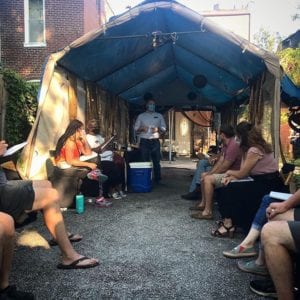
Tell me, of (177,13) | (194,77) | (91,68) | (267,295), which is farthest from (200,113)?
(267,295)

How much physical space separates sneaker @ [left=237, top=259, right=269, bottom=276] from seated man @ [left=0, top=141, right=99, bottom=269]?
4.07ft

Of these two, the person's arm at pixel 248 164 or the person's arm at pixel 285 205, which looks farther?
the person's arm at pixel 248 164

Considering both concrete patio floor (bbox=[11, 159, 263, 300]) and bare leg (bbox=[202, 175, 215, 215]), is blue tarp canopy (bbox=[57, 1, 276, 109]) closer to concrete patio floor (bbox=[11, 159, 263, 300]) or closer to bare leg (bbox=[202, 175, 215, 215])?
bare leg (bbox=[202, 175, 215, 215])

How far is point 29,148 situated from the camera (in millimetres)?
5004

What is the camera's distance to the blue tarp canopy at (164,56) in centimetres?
507

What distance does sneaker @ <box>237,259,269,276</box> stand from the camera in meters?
2.96

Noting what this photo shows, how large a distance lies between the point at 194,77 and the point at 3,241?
771 centimetres

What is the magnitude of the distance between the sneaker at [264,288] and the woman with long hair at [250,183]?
1297 millimetres

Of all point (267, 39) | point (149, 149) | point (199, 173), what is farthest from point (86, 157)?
point (267, 39)

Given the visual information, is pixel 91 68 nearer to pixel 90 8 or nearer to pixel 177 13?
pixel 177 13

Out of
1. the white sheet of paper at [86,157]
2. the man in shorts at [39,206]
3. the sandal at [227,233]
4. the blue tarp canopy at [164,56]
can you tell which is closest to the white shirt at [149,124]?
the blue tarp canopy at [164,56]

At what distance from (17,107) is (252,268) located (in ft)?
17.8

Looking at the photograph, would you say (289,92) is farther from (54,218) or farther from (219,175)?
(54,218)

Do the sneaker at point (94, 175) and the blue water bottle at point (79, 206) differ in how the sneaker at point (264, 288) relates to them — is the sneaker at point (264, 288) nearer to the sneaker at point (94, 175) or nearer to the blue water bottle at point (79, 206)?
the blue water bottle at point (79, 206)
